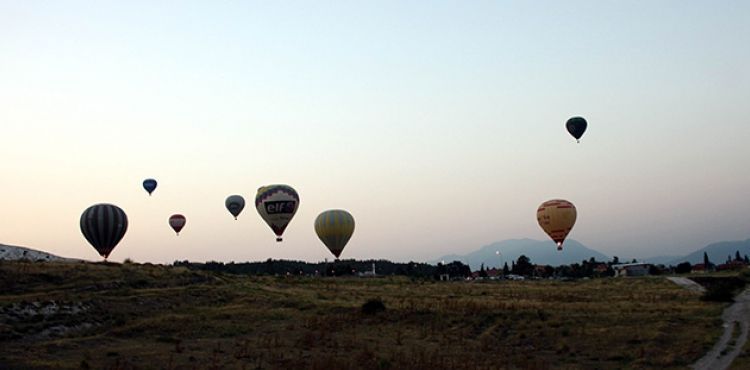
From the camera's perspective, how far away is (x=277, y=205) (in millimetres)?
77375

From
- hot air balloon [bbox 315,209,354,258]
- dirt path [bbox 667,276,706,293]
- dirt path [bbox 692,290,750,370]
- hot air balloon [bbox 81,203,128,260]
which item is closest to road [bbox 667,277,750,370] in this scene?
dirt path [bbox 692,290,750,370]

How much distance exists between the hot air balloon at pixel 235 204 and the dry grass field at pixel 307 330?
52.7 metres

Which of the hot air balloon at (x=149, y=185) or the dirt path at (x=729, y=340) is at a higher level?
the hot air balloon at (x=149, y=185)

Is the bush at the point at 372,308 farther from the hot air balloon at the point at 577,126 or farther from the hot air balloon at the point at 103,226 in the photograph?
the hot air balloon at the point at 577,126

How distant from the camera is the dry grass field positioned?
30.8m

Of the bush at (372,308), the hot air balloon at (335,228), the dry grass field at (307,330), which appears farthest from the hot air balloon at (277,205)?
the bush at (372,308)

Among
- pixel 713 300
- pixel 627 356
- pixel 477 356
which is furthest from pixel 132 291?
pixel 713 300

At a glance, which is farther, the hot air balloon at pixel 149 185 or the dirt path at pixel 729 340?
the hot air balloon at pixel 149 185

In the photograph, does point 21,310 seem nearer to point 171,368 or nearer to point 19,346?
point 19,346

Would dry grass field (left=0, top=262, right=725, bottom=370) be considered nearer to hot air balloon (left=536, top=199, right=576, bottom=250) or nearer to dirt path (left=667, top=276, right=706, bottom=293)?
dirt path (left=667, top=276, right=706, bottom=293)

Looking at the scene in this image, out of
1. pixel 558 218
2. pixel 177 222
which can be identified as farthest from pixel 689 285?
pixel 177 222

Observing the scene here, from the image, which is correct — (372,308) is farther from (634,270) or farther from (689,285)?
(634,270)

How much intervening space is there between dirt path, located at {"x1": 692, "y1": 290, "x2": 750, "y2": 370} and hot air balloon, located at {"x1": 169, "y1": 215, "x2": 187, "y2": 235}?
8645 centimetres

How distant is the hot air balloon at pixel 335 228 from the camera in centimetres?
7725
